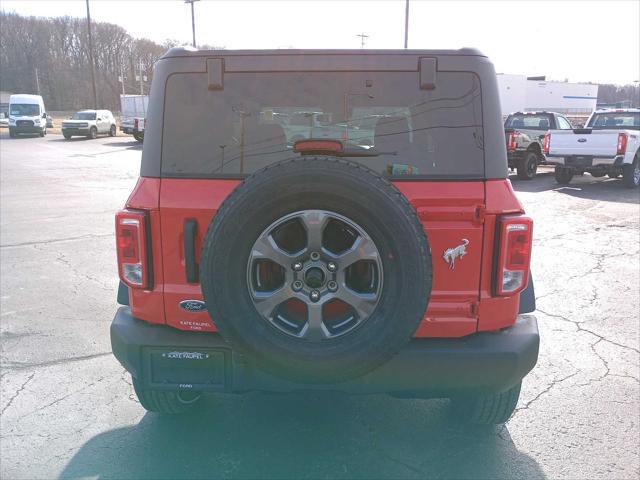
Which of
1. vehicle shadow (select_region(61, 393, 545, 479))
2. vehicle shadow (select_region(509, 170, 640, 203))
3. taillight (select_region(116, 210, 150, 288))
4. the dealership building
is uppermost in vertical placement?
the dealership building

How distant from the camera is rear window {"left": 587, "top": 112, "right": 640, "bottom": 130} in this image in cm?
1455

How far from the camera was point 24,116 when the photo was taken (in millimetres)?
34719

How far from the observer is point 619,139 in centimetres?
1262

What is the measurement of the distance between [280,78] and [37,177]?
50.2ft

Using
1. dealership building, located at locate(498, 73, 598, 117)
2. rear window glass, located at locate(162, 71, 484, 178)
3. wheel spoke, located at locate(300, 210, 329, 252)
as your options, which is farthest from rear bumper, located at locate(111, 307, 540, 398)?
dealership building, located at locate(498, 73, 598, 117)

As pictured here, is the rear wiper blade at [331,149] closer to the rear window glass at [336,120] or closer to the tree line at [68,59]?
the rear window glass at [336,120]

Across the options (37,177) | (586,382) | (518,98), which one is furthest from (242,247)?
(518,98)

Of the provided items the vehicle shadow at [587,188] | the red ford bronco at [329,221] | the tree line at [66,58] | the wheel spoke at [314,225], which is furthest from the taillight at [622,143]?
the tree line at [66,58]

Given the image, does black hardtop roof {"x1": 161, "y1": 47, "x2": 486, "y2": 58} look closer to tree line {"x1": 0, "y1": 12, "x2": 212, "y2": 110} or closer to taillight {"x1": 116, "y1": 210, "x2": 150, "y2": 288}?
taillight {"x1": 116, "y1": 210, "x2": 150, "y2": 288}

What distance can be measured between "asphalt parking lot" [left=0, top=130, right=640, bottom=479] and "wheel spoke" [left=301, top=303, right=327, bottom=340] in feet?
2.85

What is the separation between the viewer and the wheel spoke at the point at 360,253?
7.57 feet

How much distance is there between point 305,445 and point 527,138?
14.2m

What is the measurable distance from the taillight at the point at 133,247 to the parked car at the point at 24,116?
3719cm

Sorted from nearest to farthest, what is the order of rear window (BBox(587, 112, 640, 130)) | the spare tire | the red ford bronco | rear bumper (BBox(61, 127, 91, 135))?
the spare tire < the red ford bronco < rear window (BBox(587, 112, 640, 130)) < rear bumper (BBox(61, 127, 91, 135))
